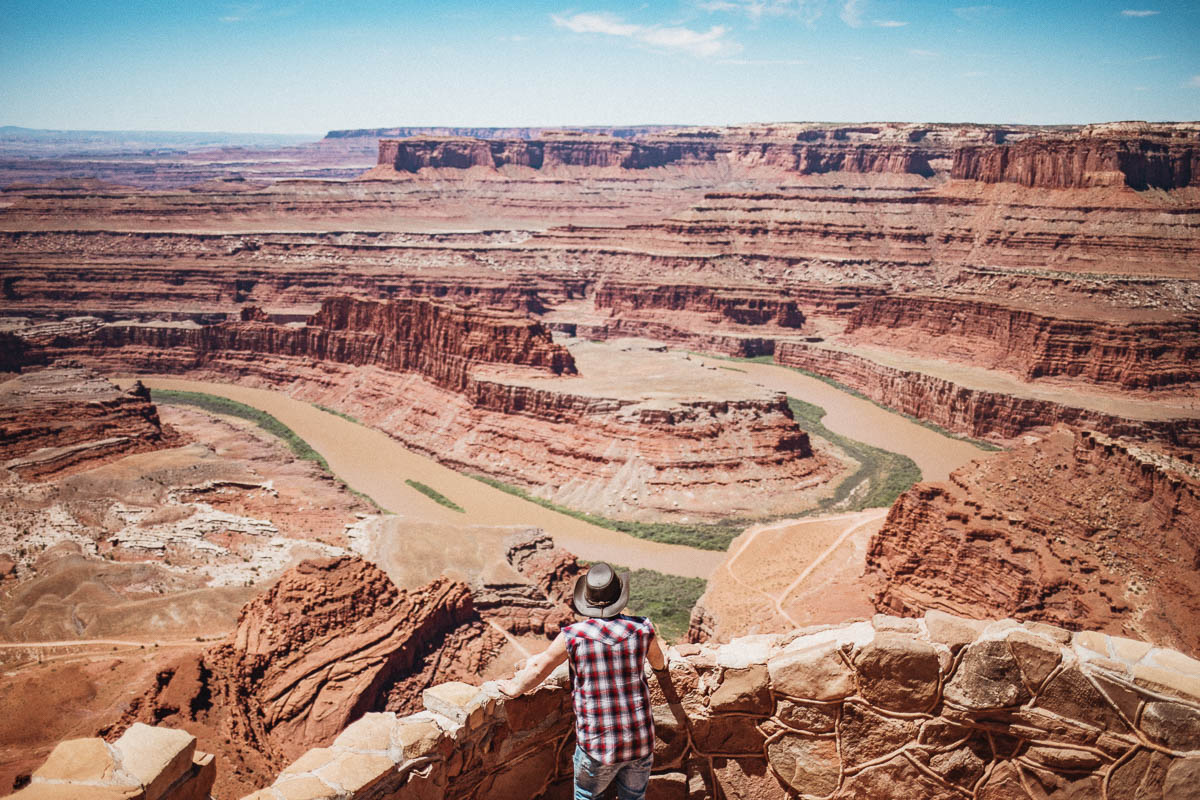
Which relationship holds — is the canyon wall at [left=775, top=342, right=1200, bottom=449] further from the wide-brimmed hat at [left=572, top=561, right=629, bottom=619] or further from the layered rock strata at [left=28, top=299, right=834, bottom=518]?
the wide-brimmed hat at [left=572, top=561, right=629, bottom=619]

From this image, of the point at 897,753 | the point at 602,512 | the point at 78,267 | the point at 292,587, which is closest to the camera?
the point at 897,753

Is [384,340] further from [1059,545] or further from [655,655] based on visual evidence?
[655,655]

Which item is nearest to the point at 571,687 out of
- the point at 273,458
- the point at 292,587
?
the point at 292,587

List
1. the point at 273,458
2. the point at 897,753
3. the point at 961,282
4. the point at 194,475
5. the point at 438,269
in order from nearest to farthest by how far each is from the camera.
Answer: the point at 897,753 < the point at 194,475 < the point at 273,458 < the point at 961,282 < the point at 438,269

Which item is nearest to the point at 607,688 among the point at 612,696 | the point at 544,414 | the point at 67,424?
the point at 612,696

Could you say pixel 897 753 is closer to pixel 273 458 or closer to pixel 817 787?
Result: pixel 817 787

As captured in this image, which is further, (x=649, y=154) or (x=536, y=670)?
(x=649, y=154)
